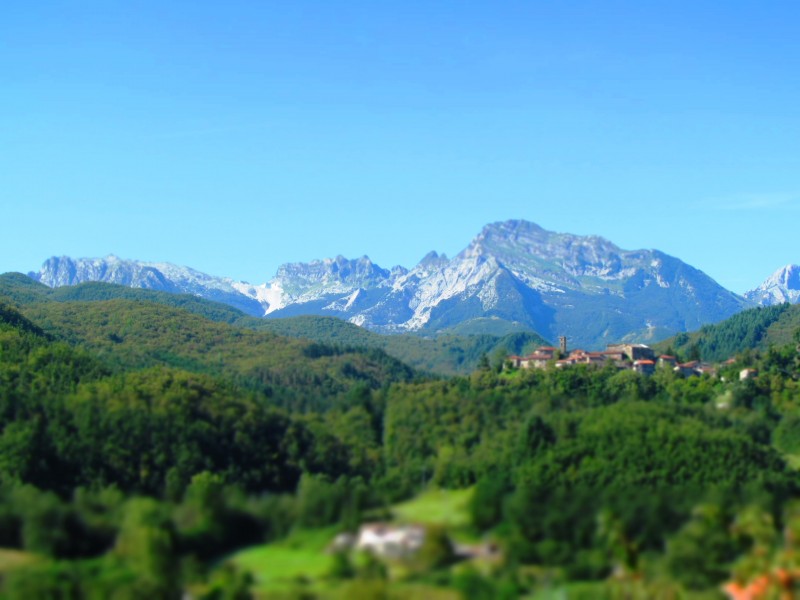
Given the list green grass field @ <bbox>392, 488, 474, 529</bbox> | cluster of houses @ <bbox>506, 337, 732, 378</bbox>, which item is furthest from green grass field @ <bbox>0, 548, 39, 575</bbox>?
cluster of houses @ <bbox>506, 337, 732, 378</bbox>

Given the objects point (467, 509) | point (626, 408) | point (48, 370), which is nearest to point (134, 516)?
point (467, 509)

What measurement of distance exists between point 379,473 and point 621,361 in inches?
2894

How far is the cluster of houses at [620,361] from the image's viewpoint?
421ft

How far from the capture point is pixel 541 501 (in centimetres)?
3991

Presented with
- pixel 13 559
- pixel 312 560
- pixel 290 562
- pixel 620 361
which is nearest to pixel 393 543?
pixel 312 560

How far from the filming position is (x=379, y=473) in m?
66.6

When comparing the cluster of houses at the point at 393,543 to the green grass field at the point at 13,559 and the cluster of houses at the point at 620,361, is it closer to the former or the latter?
the green grass field at the point at 13,559

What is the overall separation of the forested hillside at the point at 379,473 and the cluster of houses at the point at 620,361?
7071 millimetres

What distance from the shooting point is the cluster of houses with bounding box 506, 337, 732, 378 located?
12825 cm

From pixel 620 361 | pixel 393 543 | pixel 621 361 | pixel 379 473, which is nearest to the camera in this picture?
pixel 393 543

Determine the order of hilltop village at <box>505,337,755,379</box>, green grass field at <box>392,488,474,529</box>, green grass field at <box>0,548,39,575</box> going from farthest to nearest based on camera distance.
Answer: hilltop village at <box>505,337,755,379</box>, green grass field at <box>392,488,474,529</box>, green grass field at <box>0,548,39,575</box>

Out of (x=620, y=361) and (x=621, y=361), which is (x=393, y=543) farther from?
(x=621, y=361)

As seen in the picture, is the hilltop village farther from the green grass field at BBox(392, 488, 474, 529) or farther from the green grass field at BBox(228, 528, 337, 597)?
the green grass field at BBox(228, 528, 337, 597)

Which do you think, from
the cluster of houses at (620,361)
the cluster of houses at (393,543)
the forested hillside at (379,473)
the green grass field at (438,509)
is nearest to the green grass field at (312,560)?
the green grass field at (438,509)
